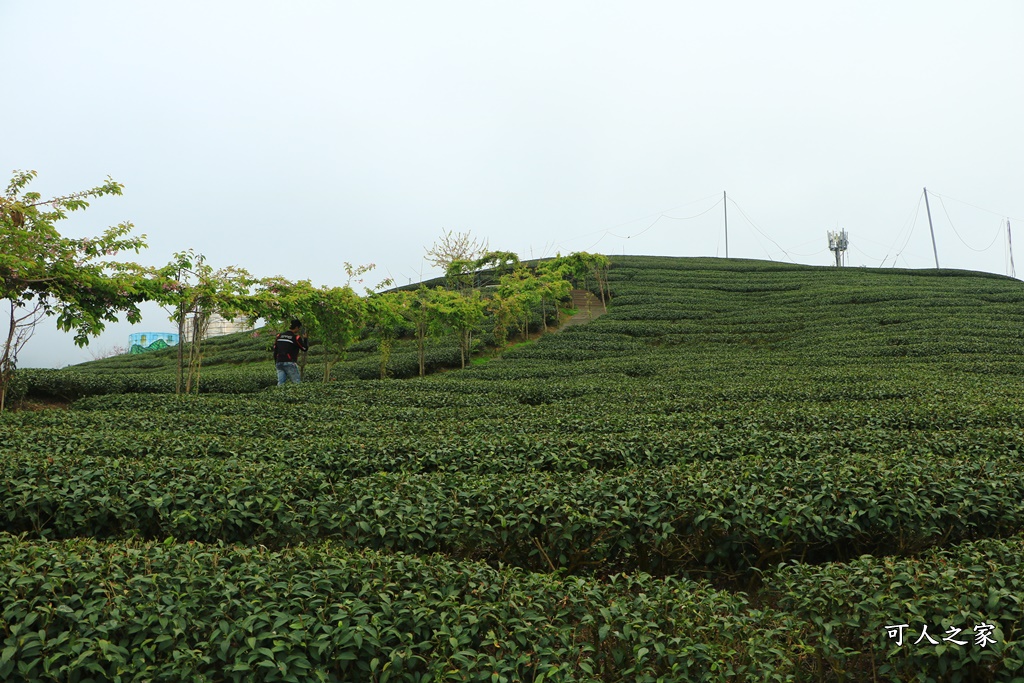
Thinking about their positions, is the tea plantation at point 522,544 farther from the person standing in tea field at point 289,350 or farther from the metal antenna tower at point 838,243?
the metal antenna tower at point 838,243

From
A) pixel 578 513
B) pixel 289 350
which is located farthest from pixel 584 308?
pixel 578 513

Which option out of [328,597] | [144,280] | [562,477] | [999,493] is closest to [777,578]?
[562,477]

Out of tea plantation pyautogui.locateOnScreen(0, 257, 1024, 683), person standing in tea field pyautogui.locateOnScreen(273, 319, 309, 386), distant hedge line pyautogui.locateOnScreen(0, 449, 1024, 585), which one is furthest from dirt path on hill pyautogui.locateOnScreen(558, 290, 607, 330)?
distant hedge line pyautogui.locateOnScreen(0, 449, 1024, 585)

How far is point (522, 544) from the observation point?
16.3 feet

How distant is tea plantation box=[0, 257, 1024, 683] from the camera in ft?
10.3

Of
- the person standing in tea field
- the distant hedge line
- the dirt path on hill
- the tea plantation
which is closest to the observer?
the tea plantation

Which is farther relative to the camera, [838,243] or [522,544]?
[838,243]

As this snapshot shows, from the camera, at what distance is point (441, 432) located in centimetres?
858

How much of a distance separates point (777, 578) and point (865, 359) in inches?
561

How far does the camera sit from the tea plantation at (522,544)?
313 centimetres

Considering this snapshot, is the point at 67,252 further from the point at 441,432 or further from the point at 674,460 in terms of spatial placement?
the point at 674,460

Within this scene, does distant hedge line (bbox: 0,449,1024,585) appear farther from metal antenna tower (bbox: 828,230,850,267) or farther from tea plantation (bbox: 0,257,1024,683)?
metal antenna tower (bbox: 828,230,850,267)

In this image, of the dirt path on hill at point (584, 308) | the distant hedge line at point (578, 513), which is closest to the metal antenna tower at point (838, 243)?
the dirt path on hill at point (584, 308)

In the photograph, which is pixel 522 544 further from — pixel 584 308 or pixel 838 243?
pixel 838 243
